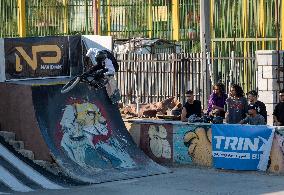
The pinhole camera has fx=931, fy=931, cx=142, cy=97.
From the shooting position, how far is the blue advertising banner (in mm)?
19219

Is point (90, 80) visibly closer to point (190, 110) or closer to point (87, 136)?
point (87, 136)

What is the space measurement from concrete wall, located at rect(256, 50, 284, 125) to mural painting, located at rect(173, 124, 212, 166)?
2.65 meters

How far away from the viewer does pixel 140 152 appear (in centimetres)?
2067

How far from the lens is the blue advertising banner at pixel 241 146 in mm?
19219

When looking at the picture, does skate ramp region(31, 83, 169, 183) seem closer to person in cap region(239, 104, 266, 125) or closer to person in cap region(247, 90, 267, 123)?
person in cap region(239, 104, 266, 125)

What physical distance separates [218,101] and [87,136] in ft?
10.4

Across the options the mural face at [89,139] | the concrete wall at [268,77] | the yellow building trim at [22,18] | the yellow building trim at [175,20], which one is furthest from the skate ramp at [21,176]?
the yellow building trim at [22,18]

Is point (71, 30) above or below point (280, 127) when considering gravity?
above

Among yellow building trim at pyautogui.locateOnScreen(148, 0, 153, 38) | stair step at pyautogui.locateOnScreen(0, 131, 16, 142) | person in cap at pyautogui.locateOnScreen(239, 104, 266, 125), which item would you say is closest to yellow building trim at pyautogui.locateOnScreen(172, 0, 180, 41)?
yellow building trim at pyautogui.locateOnScreen(148, 0, 153, 38)

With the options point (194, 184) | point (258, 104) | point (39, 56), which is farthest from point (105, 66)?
point (194, 184)

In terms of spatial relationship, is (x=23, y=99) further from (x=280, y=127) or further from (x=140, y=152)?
(x=280, y=127)

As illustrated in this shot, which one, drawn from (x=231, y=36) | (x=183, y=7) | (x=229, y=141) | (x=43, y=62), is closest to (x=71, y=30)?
(x=183, y=7)

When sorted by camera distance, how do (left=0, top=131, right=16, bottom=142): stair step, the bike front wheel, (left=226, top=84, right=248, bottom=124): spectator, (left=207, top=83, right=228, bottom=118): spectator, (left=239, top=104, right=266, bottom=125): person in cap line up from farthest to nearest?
1. (left=207, top=83, right=228, bottom=118): spectator
2. the bike front wheel
3. (left=226, top=84, right=248, bottom=124): spectator
4. (left=0, top=131, right=16, bottom=142): stair step
5. (left=239, top=104, right=266, bottom=125): person in cap

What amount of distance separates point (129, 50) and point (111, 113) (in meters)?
9.02
